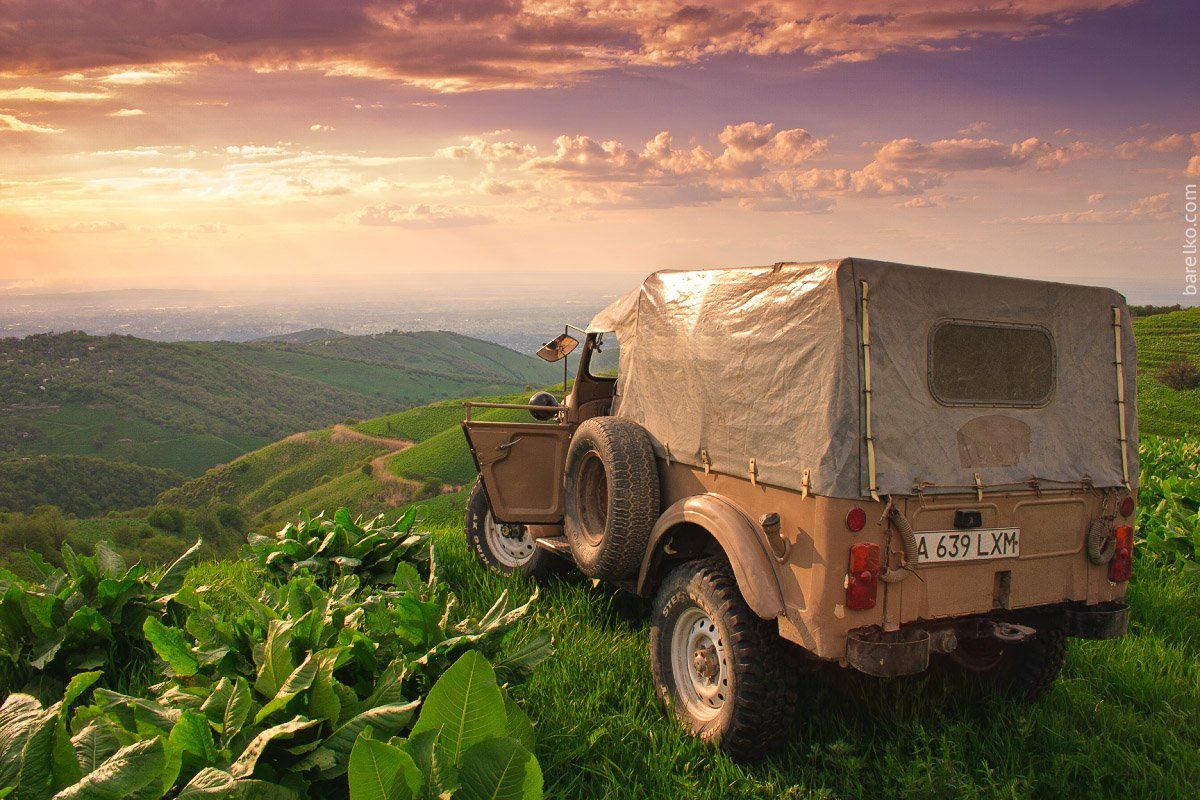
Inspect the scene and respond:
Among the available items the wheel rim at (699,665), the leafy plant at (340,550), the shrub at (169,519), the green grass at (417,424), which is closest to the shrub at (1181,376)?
the leafy plant at (340,550)

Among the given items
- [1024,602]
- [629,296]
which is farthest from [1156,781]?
[629,296]

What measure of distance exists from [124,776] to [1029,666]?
5022 mm

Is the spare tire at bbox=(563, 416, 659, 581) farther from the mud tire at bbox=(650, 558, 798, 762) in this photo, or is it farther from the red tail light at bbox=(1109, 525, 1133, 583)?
the red tail light at bbox=(1109, 525, 1133, 583)

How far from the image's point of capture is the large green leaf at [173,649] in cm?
401

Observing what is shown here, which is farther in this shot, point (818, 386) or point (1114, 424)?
point (1114, 424)

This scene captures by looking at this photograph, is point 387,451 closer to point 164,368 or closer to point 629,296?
point 629,296

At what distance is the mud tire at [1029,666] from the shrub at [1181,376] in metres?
27.1

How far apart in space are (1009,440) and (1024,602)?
2.93 feet

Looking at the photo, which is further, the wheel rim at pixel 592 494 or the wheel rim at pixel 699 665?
the wheel rim at pixel 592 494

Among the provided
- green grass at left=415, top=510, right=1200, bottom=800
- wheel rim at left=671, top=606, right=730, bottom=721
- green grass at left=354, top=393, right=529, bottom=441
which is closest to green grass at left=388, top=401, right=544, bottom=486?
green grass at left=354, top=393, right=529, bottom=441

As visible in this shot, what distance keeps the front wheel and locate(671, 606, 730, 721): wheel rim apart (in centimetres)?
282

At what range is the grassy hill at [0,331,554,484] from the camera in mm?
120375

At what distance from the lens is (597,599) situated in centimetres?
661

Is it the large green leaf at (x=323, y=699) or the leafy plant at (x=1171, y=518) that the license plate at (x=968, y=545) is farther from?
the leafy plant at (x=1171, y=518)
